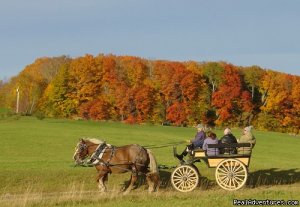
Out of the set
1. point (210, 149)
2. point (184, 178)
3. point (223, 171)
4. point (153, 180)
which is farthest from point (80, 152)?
point (223, 171)

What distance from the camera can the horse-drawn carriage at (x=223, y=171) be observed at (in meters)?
16.1

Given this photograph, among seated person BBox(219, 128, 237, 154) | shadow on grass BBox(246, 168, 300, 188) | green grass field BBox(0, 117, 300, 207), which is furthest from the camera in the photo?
shadow on grass BBox(246, 168, 300, 188)

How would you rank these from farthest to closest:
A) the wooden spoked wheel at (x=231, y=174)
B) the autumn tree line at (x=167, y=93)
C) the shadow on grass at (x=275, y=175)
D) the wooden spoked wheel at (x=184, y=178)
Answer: the autumn tree line at (x=167, y=93) < the shadow on grass at (x=275, y=175) < the wooden spoked wheel at (x=184, y=178) < the wooden spoked wheel at (x=231, y=174)

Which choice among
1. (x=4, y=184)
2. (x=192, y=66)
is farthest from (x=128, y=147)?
(x=192, y=66)

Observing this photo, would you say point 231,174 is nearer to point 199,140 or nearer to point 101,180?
point 199,140

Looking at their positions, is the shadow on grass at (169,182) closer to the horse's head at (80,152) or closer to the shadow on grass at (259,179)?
the shadow on grass at (259,179)

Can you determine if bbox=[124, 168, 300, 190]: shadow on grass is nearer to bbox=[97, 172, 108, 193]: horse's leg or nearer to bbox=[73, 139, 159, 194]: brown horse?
bbox=[73, 139, 159, 194]: brown horse

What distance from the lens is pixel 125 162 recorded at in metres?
16.4

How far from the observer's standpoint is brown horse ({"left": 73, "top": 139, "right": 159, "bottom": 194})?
16344 millimetres

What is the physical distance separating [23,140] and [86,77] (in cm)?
4515

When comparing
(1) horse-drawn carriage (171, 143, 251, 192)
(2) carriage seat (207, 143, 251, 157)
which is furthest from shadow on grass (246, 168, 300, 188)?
(1) horse-drawn carriage (171, 143, 251, 192)

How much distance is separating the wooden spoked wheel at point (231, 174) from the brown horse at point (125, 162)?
210 cm

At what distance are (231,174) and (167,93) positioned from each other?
65.6m

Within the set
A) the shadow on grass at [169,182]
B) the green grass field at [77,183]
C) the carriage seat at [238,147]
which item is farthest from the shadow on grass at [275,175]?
the carriage seat at [238,147]
